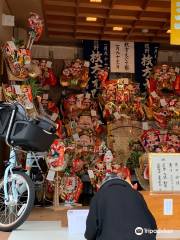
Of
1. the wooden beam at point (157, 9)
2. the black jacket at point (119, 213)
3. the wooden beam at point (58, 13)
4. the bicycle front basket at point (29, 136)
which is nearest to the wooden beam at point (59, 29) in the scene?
the wooden beam at point (58, 13)

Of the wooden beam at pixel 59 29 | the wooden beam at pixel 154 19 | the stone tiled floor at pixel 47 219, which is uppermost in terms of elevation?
the wooden beam at pixel 154 19

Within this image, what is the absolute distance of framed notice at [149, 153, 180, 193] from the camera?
5.17 m

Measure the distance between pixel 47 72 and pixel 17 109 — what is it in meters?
3.88

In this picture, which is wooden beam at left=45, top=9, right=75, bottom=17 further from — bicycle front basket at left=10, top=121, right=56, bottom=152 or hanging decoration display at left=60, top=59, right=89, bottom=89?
bicycle front basket at left=10, top=121, right=56, bottom=152

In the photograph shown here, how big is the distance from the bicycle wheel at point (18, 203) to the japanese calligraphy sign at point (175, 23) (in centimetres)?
267

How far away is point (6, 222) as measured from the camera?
5.58 metres

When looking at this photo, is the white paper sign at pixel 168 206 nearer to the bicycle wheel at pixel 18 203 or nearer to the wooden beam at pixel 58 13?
the bicycle wheel at pixel 18 203

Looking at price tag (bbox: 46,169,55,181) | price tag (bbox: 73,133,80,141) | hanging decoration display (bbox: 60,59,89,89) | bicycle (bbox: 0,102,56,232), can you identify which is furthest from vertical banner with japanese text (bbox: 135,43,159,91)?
bicycle (bbox: 0,102,56,232)

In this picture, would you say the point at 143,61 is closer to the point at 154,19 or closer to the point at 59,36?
the point at 154,19

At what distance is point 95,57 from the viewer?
9.66 meters

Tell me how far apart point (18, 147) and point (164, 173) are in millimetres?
1869

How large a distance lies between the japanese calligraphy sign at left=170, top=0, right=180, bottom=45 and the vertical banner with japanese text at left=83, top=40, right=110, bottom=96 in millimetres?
3719

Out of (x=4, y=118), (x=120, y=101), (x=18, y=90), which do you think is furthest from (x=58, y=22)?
(x=4, y=118)

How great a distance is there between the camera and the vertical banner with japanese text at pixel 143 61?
32.0 ft
